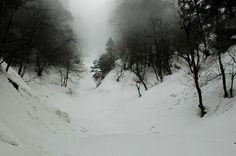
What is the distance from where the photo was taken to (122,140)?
9.82 m

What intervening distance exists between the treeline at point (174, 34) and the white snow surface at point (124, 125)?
2.06 m

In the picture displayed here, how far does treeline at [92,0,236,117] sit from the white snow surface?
2.06 m

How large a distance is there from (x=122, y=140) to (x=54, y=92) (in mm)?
27426

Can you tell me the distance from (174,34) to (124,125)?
19.1m

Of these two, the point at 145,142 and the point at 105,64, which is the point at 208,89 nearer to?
the point at 145,142

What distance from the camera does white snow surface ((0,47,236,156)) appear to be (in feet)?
26.8

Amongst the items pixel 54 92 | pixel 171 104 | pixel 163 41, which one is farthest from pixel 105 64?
pixel 171 104

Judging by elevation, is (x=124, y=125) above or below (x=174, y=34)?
below

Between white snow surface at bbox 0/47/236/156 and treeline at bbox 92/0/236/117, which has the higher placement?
treeline at bbox 92/0/236/117

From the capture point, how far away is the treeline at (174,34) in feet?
57.8

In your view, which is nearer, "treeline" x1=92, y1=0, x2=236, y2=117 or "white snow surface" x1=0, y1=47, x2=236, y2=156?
"white snow surface" x1=0, y1=47, x2=236, y2=156

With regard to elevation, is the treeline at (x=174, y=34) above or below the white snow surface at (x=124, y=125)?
above

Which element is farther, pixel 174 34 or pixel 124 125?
pixel 174 34

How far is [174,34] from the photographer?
116ft
